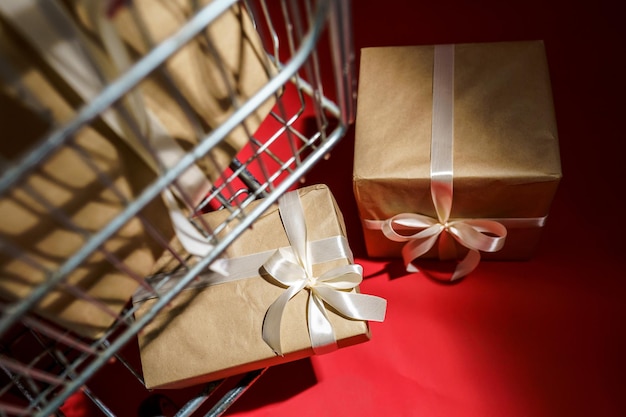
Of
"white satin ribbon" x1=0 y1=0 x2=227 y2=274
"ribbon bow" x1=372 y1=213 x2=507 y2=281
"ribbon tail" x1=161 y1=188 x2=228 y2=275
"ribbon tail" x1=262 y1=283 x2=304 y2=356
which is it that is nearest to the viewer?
"white satin ribbon" x1=0 y1=0 x2=227 y2=274

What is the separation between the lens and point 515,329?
33.2 inches

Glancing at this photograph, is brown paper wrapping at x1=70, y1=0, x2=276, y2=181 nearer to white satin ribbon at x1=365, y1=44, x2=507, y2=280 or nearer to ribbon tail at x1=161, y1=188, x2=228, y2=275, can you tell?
ribbon tail at x1=161, y1=188, x2=228, y2=275

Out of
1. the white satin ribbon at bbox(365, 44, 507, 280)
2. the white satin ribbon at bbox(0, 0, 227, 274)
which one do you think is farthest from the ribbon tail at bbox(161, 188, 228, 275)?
the white satin ribbon at bbox(365, 44, 507, 280)

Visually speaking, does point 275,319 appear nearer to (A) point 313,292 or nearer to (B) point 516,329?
(A) point 313,292

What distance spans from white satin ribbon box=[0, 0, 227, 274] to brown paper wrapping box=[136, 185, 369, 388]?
225 millimetres

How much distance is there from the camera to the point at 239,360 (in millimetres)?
680

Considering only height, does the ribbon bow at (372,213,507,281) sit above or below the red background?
above

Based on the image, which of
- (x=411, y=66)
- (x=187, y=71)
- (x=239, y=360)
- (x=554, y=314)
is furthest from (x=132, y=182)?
(x=554, y=314)

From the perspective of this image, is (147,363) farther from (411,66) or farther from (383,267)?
(411,66)

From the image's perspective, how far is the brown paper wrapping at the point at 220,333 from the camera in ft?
2.23

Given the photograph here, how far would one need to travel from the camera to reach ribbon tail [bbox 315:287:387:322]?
0.68 meters

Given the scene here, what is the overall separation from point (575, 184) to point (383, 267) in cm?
33

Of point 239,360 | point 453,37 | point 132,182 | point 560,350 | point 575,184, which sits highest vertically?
point 132,182

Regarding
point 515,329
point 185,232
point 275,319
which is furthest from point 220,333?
point 515,329
